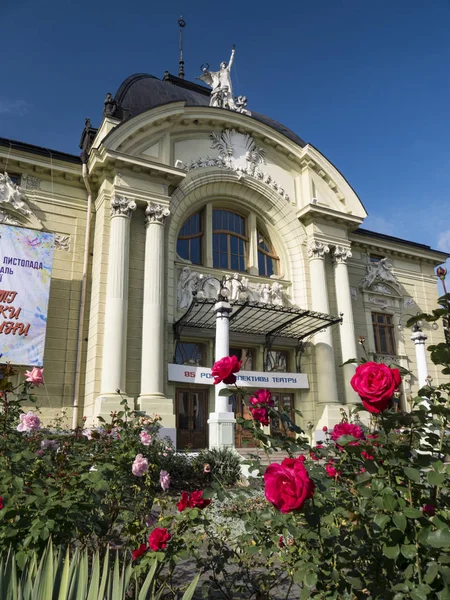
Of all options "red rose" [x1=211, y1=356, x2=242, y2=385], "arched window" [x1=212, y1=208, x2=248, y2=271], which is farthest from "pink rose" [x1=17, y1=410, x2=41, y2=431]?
"arched window" [x1=212, y1=208, x2=248, y2=271]

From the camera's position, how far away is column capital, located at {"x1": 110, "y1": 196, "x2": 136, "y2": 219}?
15.4m

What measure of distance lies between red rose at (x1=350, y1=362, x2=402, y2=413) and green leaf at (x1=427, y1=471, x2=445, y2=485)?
35cm

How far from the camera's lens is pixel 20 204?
15078mm

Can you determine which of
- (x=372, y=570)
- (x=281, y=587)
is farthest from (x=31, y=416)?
(x=372, y=570)

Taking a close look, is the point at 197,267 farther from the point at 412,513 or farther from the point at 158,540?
the point at 412,513

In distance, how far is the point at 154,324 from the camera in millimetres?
14727

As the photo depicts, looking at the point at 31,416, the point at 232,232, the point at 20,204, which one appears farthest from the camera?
the point at 232,232

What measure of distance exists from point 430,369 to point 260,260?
996cm

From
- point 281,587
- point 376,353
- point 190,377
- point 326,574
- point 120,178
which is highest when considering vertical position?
point 120,178

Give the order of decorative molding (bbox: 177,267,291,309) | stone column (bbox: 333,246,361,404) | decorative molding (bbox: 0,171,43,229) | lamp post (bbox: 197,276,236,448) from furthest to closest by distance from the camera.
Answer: stone column (bbox: 333,246,361,404) → decorative molding (bbox: 177,267,291,309) → decorative molding (bbox: 0,171,43,229) → lamp post (bbox: 197,276,236,448)

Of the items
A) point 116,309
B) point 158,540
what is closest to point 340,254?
point 116,309

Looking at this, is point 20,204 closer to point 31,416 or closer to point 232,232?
point 232,232

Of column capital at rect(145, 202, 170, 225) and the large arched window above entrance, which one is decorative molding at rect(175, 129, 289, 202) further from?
column capital at rect(145, 202, 170, 225)

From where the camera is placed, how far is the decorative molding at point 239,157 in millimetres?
18695
